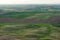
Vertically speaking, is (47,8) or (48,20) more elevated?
(47,8)

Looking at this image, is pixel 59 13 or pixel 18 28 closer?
pixel 18 28

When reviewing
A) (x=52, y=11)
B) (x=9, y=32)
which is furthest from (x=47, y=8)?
(x=9, y=32)

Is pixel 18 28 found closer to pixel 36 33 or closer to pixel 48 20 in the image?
pixel 36 33

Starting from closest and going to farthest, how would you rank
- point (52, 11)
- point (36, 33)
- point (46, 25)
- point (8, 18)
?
point (36, 33) → point (46, 25) → point (8, 18) → point (52, 11)

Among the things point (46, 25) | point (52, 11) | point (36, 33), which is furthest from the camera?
point (52, 11)

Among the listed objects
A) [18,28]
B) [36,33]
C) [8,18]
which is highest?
[8,18]

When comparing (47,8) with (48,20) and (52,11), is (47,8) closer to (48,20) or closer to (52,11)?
(52,11)

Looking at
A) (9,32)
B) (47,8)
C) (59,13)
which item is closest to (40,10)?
Result: (47,8)
